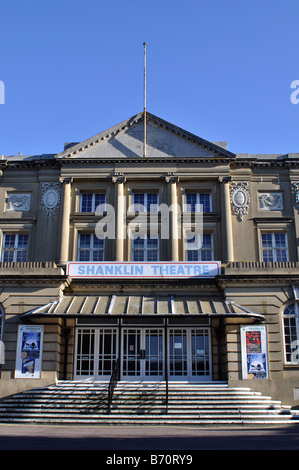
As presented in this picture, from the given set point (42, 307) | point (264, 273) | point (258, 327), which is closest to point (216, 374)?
point (258, 327)

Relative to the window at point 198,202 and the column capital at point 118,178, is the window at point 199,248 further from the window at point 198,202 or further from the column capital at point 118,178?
the column capital at point 118,178

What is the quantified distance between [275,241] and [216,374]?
12566mm

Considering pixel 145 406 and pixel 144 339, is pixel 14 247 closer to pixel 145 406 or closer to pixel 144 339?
pixel 144 339

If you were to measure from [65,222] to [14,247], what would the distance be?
378cm

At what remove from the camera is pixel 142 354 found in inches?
928

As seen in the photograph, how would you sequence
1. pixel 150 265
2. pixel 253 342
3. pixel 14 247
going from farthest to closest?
pixel 14 247 → pixel 150 265 → pixel 253 342

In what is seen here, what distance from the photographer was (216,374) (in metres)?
23.3

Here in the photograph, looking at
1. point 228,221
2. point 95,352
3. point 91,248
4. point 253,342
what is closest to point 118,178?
point 91,248

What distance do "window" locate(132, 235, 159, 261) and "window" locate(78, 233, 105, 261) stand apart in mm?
2074

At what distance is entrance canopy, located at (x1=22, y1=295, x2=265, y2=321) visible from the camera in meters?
22.0

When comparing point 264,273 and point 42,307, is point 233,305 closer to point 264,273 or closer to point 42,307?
point 264,273

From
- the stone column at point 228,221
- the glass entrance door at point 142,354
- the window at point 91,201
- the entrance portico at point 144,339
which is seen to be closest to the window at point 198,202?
the stone column at point 228,221

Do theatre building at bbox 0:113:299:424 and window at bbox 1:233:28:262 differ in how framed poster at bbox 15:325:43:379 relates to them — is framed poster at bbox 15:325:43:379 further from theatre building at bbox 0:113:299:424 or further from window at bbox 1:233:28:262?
window at bbox 1:233:28:262
